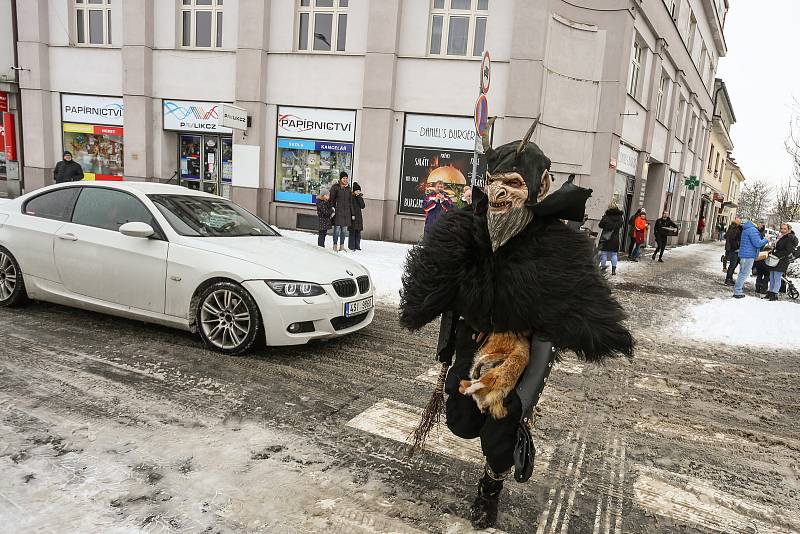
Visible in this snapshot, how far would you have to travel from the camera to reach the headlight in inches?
187

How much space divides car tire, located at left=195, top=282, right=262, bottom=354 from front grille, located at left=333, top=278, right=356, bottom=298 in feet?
2.51

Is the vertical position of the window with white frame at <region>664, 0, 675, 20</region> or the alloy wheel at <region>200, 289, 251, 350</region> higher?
the window with white frame at <region>664, 0, 675, 20</region>

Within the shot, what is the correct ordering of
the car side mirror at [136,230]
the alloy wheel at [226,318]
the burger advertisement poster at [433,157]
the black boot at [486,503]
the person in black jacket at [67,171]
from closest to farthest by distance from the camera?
the black boot at [486,503], the alloy wheel at [226,318], the car side mirror at [136,230], the burger advertisement poster at [433,157], the person in black jacket at [67,171]

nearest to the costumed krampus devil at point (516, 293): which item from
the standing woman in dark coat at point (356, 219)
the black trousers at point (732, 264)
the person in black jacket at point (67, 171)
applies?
the standing woman in dark coat at point (356, 219)

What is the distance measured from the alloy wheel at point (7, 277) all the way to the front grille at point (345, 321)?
376 centimetres

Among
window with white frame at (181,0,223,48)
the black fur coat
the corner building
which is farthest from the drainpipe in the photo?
the black fur coat

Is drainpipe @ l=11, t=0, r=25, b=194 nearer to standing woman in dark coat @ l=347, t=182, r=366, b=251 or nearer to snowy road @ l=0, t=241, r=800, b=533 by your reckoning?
standing woman in dark coat @ l=347, t=182, r=366, b=251

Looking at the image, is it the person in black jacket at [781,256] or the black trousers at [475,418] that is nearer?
the black trousers at [475,418]

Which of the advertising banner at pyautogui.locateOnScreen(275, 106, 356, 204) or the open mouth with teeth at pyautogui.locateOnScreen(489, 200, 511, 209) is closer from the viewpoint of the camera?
→ the open mouth with teeth at pyautogui.locateOnScreen(489, 200, 511, 209)

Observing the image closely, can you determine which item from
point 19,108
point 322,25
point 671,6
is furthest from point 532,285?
point 671,6

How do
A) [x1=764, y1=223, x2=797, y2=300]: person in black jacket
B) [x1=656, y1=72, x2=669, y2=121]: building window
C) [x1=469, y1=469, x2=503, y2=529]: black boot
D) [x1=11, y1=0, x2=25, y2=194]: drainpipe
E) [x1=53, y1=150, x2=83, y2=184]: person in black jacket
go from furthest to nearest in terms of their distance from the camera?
[x1=656, y1=72, x2=669, y2=121]: building window, [x1=11, y1=0, x2=25, y2=194]: drainpipe, [x1=53, y1=150, x2=83, y2=184]: person in black jacket, [x1=764, y1=223, x2=797, y2=300]: person in black jacket, [x1=469, y1=469, x2=503, y2=529]: black boot

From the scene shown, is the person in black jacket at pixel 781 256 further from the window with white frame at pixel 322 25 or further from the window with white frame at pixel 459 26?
the window with white frame at pixel 322 25

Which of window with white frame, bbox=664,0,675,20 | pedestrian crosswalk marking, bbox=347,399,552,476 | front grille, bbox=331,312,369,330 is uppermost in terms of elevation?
window with white frame, bbox=664,0,675,20

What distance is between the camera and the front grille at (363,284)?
17.8 feet
